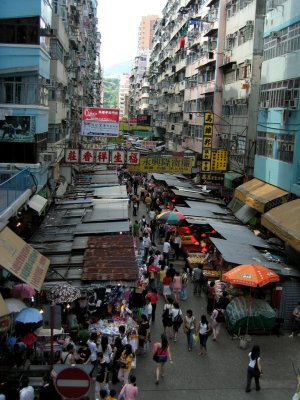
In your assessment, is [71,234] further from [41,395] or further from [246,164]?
[246,164]

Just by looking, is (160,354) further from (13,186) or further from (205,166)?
(205,166)

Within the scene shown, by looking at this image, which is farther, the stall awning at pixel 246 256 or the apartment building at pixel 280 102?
the apartment building at pixel 280 102

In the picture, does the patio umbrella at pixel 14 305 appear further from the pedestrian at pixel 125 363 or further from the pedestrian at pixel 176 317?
the pedestrian at pixel 176 317

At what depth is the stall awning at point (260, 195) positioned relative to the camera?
79.5 feet

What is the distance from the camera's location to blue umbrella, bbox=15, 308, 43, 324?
12.2m

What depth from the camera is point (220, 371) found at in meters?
13.1

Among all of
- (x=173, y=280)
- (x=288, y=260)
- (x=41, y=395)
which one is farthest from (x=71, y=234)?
(x=41, y=395)

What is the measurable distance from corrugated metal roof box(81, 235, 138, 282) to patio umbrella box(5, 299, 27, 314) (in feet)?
6.68

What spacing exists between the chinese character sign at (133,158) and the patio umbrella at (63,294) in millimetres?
15905

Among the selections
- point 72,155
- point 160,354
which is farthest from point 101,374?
point 72,155

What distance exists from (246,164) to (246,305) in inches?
695

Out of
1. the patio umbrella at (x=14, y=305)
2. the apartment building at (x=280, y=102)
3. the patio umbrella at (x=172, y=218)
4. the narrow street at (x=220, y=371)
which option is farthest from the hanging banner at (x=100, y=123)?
the patio umbrella at (x=14, y=305)

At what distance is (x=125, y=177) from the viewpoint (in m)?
52.3

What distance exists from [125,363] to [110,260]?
194 inches
